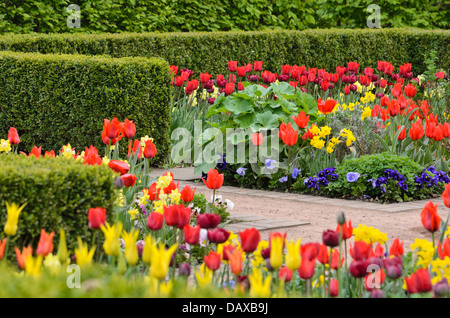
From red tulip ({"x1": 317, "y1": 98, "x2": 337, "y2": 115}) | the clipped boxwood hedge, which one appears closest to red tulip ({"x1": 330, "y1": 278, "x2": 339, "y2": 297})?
the clipped boxwood hedge

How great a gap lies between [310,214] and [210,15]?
8.82 metres

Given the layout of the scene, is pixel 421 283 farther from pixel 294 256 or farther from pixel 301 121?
pixel 301 121

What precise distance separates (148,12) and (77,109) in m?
5.52

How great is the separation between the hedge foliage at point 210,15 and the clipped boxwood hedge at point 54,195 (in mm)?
8060


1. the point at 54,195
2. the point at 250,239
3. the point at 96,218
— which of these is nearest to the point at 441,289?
the point at 250,239

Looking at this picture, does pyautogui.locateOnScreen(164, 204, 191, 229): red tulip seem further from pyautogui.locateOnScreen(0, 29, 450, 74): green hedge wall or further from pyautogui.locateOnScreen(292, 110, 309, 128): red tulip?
pyautogui.locateOnScreen(0, 29, 450, 74): green hedge wall

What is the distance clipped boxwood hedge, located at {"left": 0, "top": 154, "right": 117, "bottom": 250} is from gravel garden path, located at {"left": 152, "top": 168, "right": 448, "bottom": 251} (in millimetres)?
1763

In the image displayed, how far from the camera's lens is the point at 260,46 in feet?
40.0

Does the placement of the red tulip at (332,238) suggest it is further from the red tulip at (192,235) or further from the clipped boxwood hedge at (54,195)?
the clipped boxwood hedge at (54,195)

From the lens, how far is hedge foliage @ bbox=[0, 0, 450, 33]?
452 inches

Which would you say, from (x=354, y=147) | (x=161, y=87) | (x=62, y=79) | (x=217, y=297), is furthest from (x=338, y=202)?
(x=217, y=297)

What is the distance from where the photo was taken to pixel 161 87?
322 inches

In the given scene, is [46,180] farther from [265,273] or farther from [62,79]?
[62,79]

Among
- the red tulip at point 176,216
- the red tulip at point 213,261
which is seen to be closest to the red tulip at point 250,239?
the red tulip at point 213,261
